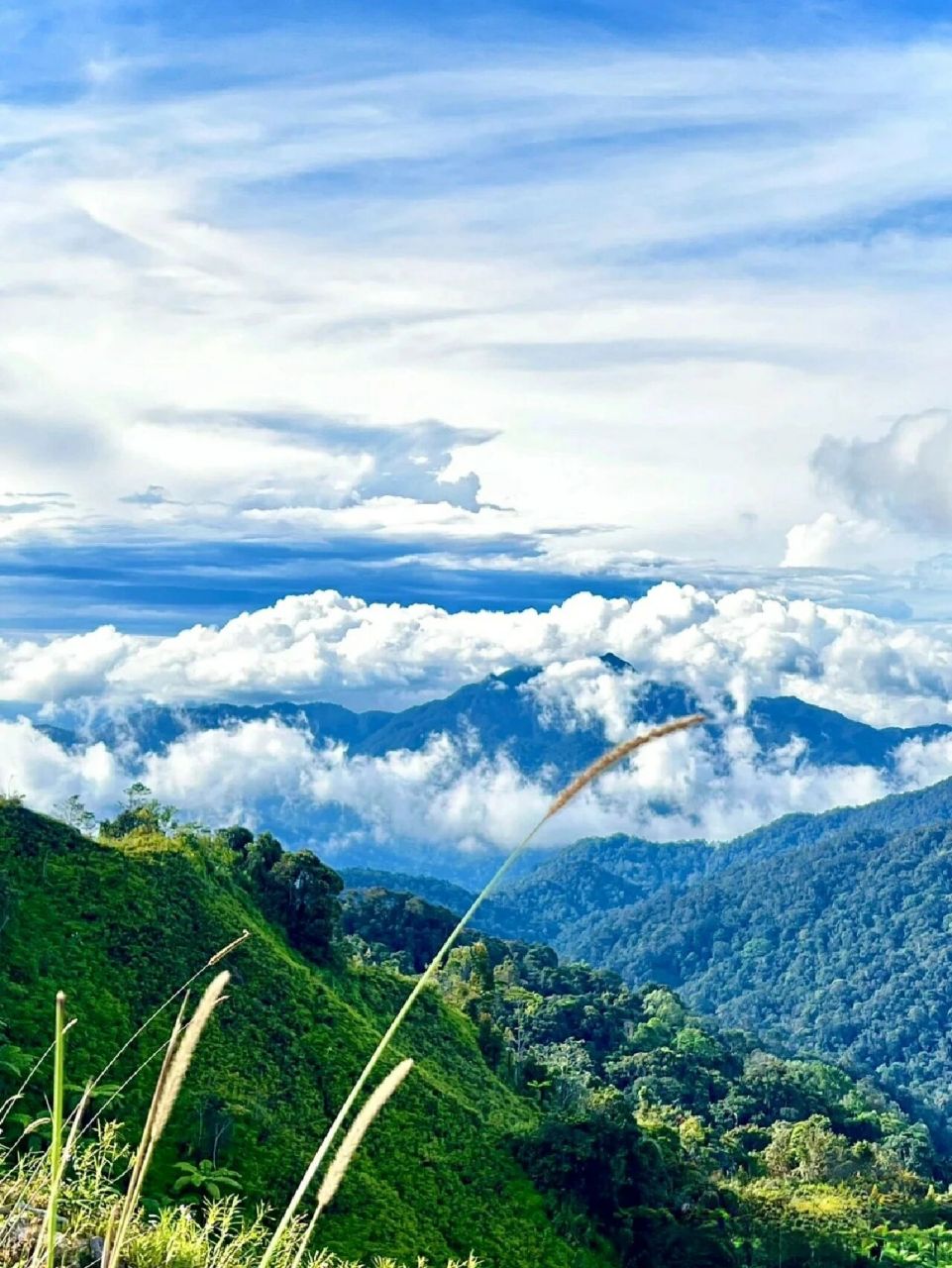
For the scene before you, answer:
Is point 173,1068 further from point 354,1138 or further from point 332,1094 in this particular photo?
point 332,1094

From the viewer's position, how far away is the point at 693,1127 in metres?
56.3

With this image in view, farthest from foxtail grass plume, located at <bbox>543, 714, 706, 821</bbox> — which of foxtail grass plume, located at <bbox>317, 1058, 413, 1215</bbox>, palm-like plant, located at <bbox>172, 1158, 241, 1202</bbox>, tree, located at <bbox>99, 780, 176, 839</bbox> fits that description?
tree, located at <bbox>99, 780, 176, 839</bbox>

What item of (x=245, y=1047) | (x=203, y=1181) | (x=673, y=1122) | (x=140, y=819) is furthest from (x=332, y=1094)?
(x=673, y=1122)

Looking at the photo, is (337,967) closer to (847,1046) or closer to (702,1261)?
(702,1261)

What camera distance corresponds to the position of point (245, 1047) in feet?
100

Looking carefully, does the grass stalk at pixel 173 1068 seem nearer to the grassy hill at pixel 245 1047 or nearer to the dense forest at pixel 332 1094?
the dense forest at pixel 332 1094

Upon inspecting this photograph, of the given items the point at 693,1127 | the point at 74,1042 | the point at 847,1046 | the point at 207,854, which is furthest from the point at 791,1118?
the point at 847,1046

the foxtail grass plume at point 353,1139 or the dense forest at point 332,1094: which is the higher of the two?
the foxtail grass plume at point 353,1139

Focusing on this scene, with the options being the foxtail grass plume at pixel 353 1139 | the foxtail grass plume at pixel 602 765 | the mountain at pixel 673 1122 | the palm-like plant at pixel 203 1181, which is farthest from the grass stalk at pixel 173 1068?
the mountain at pixel 673 1122

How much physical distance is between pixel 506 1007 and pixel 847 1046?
370 feet

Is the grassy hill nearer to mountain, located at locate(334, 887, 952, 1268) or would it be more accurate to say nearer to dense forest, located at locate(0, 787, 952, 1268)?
dense forest, located at locate(0, 787, 952, 1268)

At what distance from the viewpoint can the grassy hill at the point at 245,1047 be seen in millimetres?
26578

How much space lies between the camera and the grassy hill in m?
26.6

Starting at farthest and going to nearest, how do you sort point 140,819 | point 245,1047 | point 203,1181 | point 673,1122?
point 673,1122
point 140,819
point 245,1047
point 203,1181
